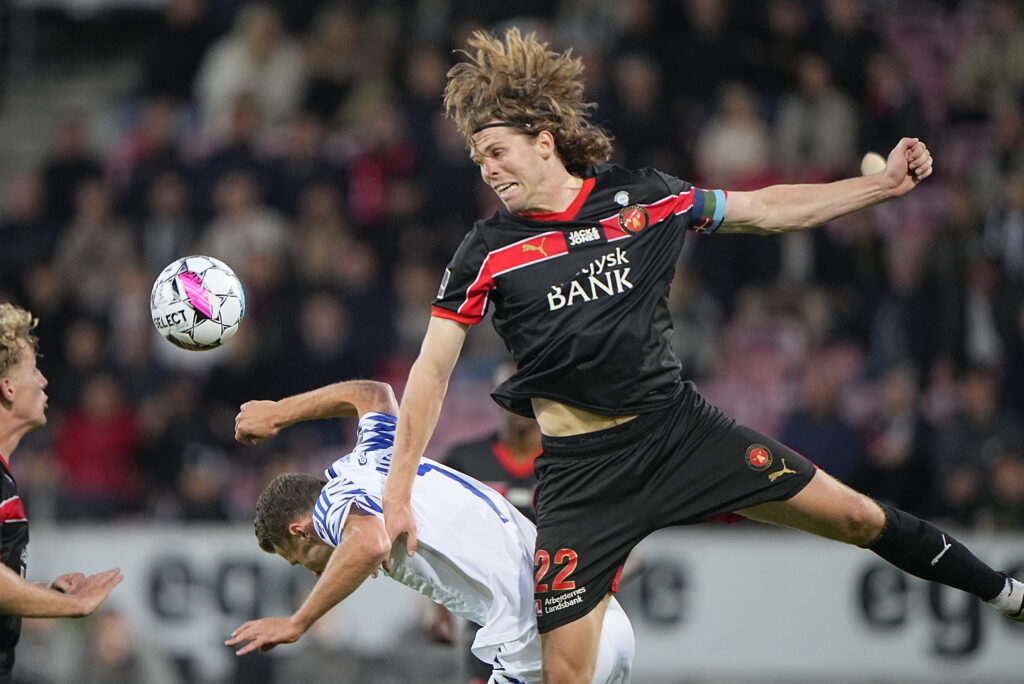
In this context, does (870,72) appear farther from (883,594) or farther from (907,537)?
(907,537)

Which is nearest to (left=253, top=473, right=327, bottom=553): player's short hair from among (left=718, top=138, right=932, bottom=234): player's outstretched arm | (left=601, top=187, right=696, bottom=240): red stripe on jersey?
(left=601, top=187, right=696, bottom=240): red stripe on jersey

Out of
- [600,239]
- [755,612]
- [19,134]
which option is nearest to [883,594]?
[755,612]

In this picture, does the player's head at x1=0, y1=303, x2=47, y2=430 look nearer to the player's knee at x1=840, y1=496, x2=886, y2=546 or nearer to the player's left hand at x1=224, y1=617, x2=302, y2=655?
the player's left hand at x1=224, y1=617, x2=302, y2=655

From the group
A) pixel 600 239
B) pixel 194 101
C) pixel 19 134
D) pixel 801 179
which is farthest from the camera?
pixel 19 134

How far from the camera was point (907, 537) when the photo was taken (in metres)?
6.00

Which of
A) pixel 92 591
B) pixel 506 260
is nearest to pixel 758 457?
pixel 506 260

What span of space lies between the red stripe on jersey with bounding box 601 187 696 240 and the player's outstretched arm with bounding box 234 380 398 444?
3.73 ft

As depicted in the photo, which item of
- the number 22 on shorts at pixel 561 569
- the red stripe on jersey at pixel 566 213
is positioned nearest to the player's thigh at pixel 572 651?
the number 22 on shorts at pixel 561 569

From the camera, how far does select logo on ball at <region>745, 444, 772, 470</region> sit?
19.4 ft

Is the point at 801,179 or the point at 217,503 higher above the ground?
the point at 801,179

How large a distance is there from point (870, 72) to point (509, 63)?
7172 mm

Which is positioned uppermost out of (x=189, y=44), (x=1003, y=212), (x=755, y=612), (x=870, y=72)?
(x=189, y=44)

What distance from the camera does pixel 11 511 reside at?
5.78m

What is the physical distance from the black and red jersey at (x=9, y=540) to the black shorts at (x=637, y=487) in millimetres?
1925
